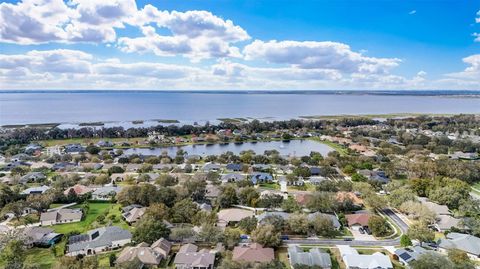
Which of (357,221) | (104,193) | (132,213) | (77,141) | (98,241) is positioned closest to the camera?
(98,241)

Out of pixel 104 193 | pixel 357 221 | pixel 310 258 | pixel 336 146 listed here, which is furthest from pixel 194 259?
pixel 336 146

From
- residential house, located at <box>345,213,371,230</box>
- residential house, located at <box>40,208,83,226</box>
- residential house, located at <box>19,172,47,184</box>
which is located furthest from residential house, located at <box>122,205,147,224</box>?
residential house, located at <box>19,172,47,184</box>

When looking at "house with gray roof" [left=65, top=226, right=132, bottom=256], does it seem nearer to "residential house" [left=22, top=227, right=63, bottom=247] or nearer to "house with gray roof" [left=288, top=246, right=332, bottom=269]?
"residential house" [left=22, top=227, right=63, bottom=247]

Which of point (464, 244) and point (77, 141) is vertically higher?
point (77, 141)

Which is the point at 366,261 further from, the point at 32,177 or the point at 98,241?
the point at 32,177

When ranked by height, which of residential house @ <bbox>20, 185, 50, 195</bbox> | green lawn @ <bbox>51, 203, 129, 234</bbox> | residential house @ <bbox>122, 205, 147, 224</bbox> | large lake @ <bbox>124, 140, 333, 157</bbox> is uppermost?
large lake @ <bbox>124, 140, 333, 157</bbox>

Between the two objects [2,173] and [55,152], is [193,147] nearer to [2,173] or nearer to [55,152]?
[55,152]

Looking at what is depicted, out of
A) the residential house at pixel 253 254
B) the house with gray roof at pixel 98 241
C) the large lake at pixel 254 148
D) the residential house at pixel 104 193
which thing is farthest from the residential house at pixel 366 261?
the large lake at pixel 254 148
